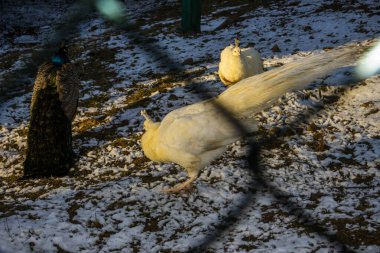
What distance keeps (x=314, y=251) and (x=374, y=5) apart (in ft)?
32.3

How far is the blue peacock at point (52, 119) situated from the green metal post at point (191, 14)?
663cm

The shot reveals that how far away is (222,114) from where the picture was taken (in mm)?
1185

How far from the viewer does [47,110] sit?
20.1ft

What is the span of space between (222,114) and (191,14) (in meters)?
11.6

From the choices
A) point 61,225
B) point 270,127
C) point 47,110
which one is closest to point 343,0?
point 270,127

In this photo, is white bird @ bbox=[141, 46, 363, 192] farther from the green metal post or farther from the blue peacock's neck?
the green metal post

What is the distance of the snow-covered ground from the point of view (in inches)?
179

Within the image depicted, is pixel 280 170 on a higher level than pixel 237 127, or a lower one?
lower

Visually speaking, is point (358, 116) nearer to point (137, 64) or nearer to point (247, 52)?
point (247, 52)

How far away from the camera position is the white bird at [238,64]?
7164 mm

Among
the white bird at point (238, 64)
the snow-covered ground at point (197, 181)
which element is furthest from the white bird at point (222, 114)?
the white bird at point (238, 64)

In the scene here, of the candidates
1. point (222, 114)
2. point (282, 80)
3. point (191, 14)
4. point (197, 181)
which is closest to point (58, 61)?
point (197, 181)

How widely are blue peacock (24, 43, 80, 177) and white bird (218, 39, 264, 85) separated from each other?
8.44 ft

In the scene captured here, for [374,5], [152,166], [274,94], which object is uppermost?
[274,94]
